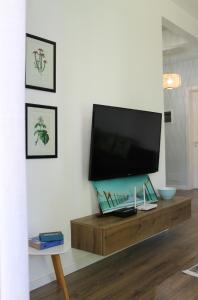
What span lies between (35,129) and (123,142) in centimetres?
97

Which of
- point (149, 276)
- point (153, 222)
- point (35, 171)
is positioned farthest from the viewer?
point (153, 222)

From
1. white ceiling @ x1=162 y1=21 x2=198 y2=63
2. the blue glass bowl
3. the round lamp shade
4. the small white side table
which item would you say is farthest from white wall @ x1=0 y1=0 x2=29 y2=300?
the round lamp shade

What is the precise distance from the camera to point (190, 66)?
6.62m

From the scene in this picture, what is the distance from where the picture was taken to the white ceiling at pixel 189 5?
427 centimetres

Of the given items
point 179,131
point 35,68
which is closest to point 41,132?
point 35,68

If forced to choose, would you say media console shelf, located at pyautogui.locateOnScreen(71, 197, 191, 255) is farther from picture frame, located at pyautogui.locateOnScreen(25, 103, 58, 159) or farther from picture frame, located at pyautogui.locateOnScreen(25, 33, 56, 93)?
picture frame, located at pyautogui.locateOnScreen(25, 33, 56, 93)

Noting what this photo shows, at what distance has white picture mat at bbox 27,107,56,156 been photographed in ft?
8.19

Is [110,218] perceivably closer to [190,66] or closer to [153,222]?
[153,222]

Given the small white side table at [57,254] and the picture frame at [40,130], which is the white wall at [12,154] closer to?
the small white side table at [57,254]

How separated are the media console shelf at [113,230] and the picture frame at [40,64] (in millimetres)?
1171

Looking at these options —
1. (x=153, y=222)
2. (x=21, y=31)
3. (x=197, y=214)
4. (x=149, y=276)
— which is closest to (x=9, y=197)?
(x=21, y=31)

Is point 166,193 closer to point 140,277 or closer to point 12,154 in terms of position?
point 140,277

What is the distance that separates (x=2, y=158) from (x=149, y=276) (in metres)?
1.73

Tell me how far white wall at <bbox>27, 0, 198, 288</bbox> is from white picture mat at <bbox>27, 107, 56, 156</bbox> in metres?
0.07
